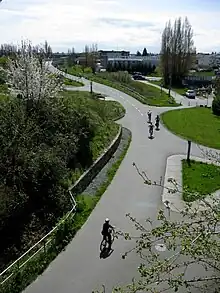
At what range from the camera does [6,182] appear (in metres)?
14.2

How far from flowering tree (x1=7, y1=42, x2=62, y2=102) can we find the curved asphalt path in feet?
18.7

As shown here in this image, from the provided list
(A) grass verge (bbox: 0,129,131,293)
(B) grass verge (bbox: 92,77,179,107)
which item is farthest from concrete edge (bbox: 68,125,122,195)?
(B) grass verge (bbox: 92,77,179,107)

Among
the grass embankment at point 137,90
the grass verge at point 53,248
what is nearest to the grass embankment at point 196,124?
the grass embankment at point 137,90

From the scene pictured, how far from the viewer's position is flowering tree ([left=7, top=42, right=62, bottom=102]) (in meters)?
22.0

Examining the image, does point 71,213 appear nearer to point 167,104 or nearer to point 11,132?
point 11,132

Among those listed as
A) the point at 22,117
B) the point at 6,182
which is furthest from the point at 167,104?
the point at 6,182

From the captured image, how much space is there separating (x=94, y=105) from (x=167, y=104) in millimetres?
19437

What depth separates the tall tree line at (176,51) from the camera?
70.7 meters

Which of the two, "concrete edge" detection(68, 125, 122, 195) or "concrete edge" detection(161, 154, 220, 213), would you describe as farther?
"concrete edge" detection(68, 125, 122, 195)

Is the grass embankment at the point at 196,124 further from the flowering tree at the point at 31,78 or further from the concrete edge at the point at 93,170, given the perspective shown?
the flowering tree at the point at 31,78

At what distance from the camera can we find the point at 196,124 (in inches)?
1417

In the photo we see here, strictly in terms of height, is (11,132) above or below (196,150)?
above

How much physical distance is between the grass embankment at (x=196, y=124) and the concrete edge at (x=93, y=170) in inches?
272

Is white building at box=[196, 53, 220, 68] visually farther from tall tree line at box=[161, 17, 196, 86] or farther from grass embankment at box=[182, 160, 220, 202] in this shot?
grass embankment at box=[182, 160, 220, 202]
